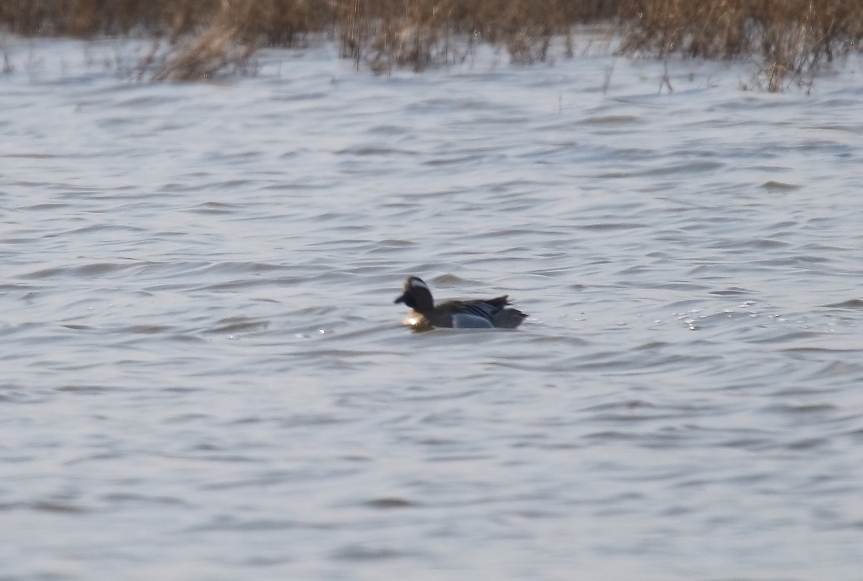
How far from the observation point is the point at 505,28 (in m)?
17.3

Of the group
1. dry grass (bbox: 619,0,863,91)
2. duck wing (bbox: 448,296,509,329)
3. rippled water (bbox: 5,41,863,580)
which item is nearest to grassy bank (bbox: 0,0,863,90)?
dry grass (bbox: 619,0,863,91)

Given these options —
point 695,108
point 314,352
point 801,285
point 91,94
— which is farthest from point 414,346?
point 91,94

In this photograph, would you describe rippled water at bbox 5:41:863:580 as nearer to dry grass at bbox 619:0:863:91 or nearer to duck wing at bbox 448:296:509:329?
duck wing at bbox 448:296:509:329

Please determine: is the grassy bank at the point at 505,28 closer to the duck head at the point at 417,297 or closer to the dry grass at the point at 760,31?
the dry grass at the point at 760,31

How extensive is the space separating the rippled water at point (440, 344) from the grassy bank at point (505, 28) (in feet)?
2.85

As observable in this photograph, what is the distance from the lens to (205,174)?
11969mm

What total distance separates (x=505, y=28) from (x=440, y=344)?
1063 cm

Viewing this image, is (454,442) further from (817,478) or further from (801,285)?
(801,285)

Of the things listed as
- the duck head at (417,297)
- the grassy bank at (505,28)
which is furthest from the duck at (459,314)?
the grassy bank at (505,28)

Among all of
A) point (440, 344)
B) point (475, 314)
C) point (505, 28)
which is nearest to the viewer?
point (440, 344)

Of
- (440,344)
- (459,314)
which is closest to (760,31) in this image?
(459,314)

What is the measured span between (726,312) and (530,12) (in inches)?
395

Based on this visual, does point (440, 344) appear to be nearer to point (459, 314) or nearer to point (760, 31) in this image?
point (459, 314)

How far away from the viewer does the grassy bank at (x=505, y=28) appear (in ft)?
49.0
